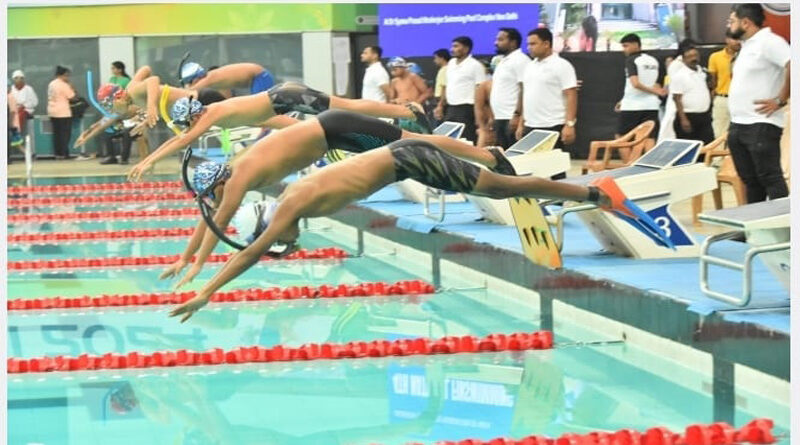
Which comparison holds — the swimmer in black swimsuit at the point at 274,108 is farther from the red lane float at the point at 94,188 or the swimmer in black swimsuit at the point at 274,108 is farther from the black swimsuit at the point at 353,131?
the red lane float at the point at 94,188

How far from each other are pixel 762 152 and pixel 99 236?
20.7 feet

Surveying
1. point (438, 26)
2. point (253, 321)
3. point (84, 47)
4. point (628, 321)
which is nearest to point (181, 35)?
point (84, 47)

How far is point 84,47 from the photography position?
20.8 meters

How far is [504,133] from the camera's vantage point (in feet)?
34.6

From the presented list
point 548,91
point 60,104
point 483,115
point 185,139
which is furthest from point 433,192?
point 60,104

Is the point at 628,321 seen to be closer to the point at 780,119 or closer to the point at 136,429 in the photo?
the point at 780,119

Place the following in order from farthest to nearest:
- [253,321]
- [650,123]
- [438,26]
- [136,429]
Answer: [438,26]
[650,123]
[253,321]
[136,429]

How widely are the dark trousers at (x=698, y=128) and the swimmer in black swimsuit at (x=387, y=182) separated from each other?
496 centimetres

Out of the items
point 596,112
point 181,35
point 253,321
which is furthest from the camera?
point 181,35

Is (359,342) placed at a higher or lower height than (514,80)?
lower

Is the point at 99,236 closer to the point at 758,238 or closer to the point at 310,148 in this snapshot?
the point at 310,148

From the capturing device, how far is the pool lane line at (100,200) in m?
14.4

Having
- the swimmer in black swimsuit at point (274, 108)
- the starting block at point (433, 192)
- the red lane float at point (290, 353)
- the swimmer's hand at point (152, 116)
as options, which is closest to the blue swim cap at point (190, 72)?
the swimmer's hand at point (152, 116)

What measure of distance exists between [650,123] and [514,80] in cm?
134
